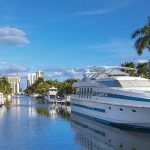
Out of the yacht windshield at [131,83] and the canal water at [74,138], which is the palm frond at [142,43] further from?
the canal water at [74,138]

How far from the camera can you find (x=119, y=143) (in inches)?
1153

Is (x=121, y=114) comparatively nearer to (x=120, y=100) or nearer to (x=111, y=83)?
(x=120, y=100)

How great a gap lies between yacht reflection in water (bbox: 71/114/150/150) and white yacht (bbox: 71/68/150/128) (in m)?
1.04

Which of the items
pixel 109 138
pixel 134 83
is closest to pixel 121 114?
pixel 134 83

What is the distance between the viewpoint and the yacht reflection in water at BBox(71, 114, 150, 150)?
91.8ft

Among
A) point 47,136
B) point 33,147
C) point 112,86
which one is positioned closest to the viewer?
point 33,147

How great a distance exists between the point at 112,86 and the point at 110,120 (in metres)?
3.35

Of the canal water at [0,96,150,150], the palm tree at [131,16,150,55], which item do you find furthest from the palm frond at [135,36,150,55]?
the canal water at [0,96,150,150]

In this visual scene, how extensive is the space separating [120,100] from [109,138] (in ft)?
18.1

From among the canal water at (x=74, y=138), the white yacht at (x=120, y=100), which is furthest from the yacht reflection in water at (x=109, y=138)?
the white yacht at (x=120, y=100)

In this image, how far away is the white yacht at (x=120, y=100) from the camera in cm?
3447

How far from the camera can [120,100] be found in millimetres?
36875

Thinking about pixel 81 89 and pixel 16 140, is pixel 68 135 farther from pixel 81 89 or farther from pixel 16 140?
pixel 81 89

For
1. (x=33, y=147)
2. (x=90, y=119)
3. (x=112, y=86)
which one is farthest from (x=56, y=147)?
(x=90, y=119)
